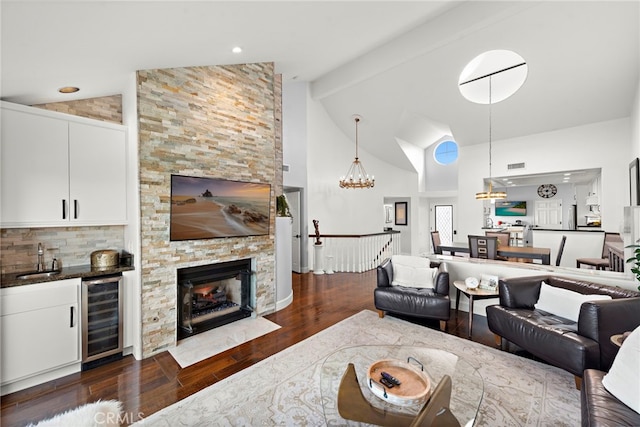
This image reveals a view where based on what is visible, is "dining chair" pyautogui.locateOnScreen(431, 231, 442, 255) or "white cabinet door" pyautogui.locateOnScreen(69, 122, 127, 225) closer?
"white cabinet door" pyautogui.locateOnScreen(69, 122, 127, 225)

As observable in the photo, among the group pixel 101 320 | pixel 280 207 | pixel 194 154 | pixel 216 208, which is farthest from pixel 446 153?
pixel 101 320

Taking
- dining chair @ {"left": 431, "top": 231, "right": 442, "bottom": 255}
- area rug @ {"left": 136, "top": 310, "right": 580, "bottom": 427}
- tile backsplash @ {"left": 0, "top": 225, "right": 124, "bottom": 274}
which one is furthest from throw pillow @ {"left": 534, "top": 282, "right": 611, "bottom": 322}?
tile backsplash @ {"left": 0, "top": 225, "right": 124, "bottom": 274}

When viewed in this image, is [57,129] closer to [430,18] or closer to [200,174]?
[200,174]

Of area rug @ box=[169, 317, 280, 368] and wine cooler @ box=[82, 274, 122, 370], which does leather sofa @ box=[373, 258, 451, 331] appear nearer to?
area rug @ box=[169, 317, 280, 368]

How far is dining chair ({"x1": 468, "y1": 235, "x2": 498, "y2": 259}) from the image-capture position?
16.2 ft

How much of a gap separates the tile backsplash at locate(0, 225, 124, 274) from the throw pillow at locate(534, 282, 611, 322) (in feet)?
15.5

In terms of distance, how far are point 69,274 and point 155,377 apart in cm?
124

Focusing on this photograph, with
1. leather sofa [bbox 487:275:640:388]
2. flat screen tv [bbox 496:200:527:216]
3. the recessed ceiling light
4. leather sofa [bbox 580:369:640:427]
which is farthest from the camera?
flat screen tv [bbox 496:200:527:216]

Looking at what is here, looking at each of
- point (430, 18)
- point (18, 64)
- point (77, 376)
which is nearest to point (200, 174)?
point (18, 64)

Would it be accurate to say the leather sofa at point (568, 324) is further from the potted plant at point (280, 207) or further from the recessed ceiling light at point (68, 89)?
the recessed ceiling light at point (68, 89)

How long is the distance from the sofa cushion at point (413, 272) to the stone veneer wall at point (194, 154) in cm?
184

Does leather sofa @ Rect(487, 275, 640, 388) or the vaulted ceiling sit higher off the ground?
the vaulted ceiling

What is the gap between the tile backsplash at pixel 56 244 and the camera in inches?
98.8

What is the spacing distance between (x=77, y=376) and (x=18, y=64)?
8.79ft
